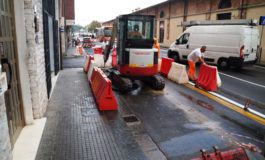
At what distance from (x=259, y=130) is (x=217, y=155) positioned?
3035 mm

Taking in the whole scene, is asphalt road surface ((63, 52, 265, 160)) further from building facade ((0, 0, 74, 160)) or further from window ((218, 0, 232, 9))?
window ((218, 0, 232, 9))

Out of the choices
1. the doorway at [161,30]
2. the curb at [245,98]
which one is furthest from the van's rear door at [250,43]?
the doorway at [161,30]

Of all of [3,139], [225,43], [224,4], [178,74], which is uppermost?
[224,4]

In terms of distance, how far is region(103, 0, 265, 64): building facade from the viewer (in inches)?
754

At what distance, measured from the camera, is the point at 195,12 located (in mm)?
28188

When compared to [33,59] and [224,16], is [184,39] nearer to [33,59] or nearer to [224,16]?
[224,16]

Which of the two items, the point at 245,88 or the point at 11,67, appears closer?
the point at 11,67

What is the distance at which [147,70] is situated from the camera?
29.6 ft

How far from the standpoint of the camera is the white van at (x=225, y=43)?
44.4ft

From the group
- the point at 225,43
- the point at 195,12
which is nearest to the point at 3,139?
the point at 225,43

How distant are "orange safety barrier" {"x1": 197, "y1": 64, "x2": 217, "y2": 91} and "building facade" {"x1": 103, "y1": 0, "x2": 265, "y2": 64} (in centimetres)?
1049

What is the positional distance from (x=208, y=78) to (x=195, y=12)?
67.8 ft

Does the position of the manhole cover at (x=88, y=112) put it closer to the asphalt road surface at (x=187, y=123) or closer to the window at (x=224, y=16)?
the asphalt road surface at (x=187, y=123)

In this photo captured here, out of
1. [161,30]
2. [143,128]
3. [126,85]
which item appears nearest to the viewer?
[143,128]
